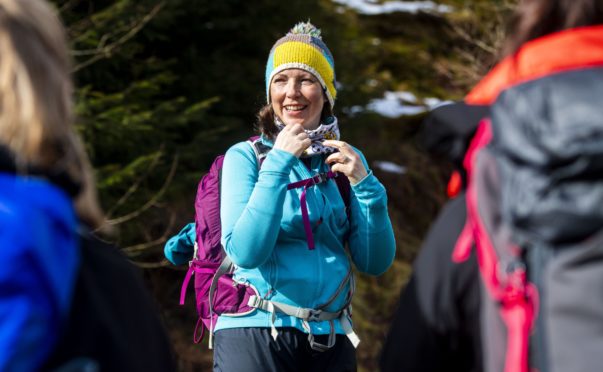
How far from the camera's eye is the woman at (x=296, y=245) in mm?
3658

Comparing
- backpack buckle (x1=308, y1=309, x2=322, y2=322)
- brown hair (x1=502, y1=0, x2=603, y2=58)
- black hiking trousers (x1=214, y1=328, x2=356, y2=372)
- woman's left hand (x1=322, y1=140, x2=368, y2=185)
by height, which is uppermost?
brown hair (x1=502, y1=0, x2=603, y2=58)

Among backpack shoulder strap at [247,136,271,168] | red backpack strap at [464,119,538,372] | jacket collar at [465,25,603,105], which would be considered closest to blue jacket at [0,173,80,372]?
red backpack strap at [464,119,538,372]

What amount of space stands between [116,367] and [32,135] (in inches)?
22.9

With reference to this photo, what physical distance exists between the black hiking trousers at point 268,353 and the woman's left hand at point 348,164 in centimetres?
72

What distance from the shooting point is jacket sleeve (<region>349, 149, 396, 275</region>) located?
3939 millimetres

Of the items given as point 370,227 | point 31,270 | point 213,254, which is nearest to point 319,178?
point 370,227

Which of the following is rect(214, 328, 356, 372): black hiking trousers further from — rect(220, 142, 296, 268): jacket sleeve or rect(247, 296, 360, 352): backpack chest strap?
rect(220, 142, 296, 268): jacket sleeve

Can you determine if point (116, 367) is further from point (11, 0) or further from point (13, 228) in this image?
point (11, 0)

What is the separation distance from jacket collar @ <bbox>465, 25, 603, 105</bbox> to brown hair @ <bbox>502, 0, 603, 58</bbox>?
0.02m

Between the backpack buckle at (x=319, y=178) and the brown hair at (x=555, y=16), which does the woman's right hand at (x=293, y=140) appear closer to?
the backpack buckle at (x=319, y=178)

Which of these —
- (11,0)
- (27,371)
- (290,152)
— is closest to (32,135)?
(11,0)

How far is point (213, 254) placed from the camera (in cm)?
408

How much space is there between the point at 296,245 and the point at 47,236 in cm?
196

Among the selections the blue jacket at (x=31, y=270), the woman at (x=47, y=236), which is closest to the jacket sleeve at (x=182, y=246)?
the woman at (x=47, y=236)
